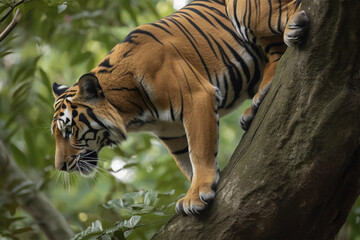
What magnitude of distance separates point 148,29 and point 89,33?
2346 mm

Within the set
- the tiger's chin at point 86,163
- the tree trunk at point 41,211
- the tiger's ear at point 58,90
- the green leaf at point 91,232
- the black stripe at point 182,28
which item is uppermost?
the black stripe at point 182,28

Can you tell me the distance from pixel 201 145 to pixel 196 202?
42cm

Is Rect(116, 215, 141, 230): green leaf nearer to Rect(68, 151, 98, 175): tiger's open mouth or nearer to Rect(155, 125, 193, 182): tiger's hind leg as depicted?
Rect(68, 151, 98, 175): tiger's open mouth

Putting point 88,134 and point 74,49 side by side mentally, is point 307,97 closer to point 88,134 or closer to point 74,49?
point 88,134

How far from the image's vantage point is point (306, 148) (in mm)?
3191

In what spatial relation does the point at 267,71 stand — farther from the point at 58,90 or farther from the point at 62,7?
the point at 58,90

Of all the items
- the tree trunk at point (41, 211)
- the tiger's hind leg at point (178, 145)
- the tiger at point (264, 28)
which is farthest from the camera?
the tree trunk at point (41, 211)

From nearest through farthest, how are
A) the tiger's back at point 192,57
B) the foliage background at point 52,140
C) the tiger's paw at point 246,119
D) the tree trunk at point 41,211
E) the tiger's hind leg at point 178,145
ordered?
the tiger's paw at point 246,119, the tiger's back at point 192,57, the foliage background at point 52,140, the tiger's hind leg at point 178,145, the tree trunk at point 41,211

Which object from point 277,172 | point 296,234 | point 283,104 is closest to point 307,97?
point 283,104

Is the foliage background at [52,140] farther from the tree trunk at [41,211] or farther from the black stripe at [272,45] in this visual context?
the black stripe at [272,45]

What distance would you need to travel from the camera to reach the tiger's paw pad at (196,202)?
3.71m

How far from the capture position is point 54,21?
602 cm

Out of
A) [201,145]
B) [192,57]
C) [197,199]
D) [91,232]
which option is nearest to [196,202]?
[197,199]

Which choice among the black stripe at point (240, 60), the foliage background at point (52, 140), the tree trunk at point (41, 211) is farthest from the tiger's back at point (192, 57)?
the tree trunk at point (41, 211)
